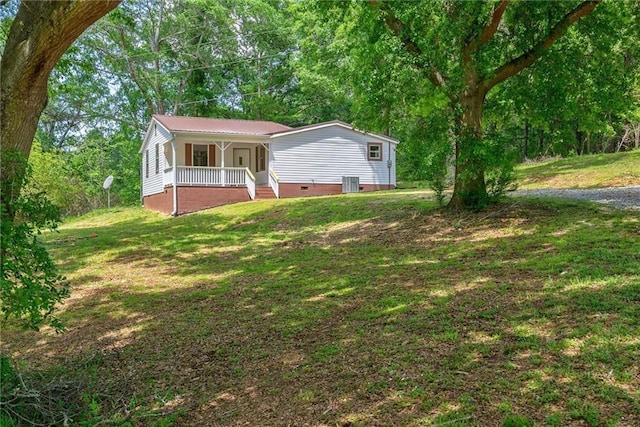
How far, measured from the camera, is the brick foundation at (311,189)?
20203 mm

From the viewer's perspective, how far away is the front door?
22.5 metres

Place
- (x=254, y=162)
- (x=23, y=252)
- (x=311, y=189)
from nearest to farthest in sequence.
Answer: (x=23, y=252) → (x=311, y=189) → (x=254, y=162)

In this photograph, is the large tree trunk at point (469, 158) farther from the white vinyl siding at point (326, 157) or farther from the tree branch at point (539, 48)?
the white vinyl siding at point (326, 157)

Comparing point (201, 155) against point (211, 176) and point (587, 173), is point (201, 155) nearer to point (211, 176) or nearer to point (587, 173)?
point (211, 176)

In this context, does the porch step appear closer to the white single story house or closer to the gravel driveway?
the white single story house

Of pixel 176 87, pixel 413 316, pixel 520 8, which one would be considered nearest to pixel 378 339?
pixel 413 316

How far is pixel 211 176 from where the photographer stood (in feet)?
61.4

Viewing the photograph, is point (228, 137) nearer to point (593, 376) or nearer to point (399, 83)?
point (399, 83)

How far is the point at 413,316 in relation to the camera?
4523 mm

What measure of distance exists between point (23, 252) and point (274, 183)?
16.9m

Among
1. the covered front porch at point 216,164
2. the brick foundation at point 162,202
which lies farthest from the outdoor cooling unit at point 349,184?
the brick foundation at point 162,202

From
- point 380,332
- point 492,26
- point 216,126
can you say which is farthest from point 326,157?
point 380,332

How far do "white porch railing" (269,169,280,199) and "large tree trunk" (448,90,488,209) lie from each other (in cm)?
1110

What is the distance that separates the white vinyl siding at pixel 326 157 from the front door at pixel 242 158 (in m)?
2.66
